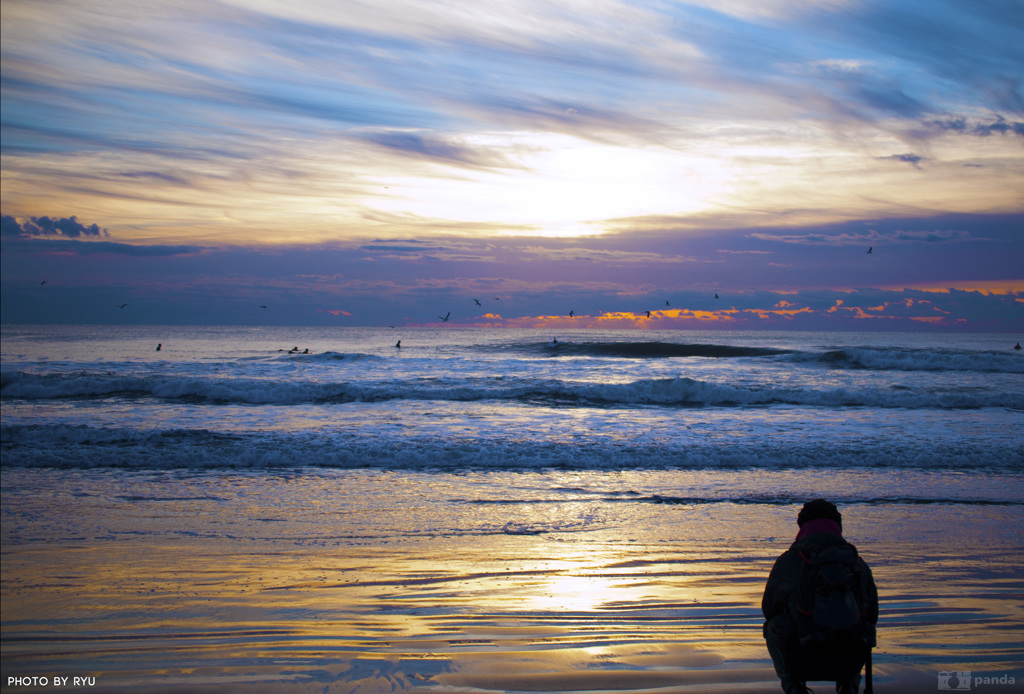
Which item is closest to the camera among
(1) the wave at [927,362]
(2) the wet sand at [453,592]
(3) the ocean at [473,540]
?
(2) the wet sand at [453,592]

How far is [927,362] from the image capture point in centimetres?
3244

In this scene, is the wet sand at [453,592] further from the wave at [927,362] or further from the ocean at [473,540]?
the wave at [927,362]

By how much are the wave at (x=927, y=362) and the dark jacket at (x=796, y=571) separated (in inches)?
1348

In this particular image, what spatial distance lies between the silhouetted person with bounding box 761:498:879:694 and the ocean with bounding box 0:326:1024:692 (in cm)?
160

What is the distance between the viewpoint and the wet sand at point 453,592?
4.08 m

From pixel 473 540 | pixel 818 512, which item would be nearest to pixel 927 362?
pixel 473 540

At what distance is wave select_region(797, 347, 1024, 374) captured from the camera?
3155cm

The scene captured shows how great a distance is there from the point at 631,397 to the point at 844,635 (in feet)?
61.7

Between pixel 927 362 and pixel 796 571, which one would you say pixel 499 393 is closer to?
pixel 796 571

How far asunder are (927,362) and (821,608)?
121 ft

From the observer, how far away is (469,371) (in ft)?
96.3

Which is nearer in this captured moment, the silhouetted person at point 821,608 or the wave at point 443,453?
the silhouetted person at point 821,608

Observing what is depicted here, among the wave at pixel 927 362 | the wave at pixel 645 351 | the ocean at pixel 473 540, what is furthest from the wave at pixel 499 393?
the wave at pixel 645 351

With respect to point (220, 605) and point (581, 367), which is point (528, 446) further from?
point (581, 367)
